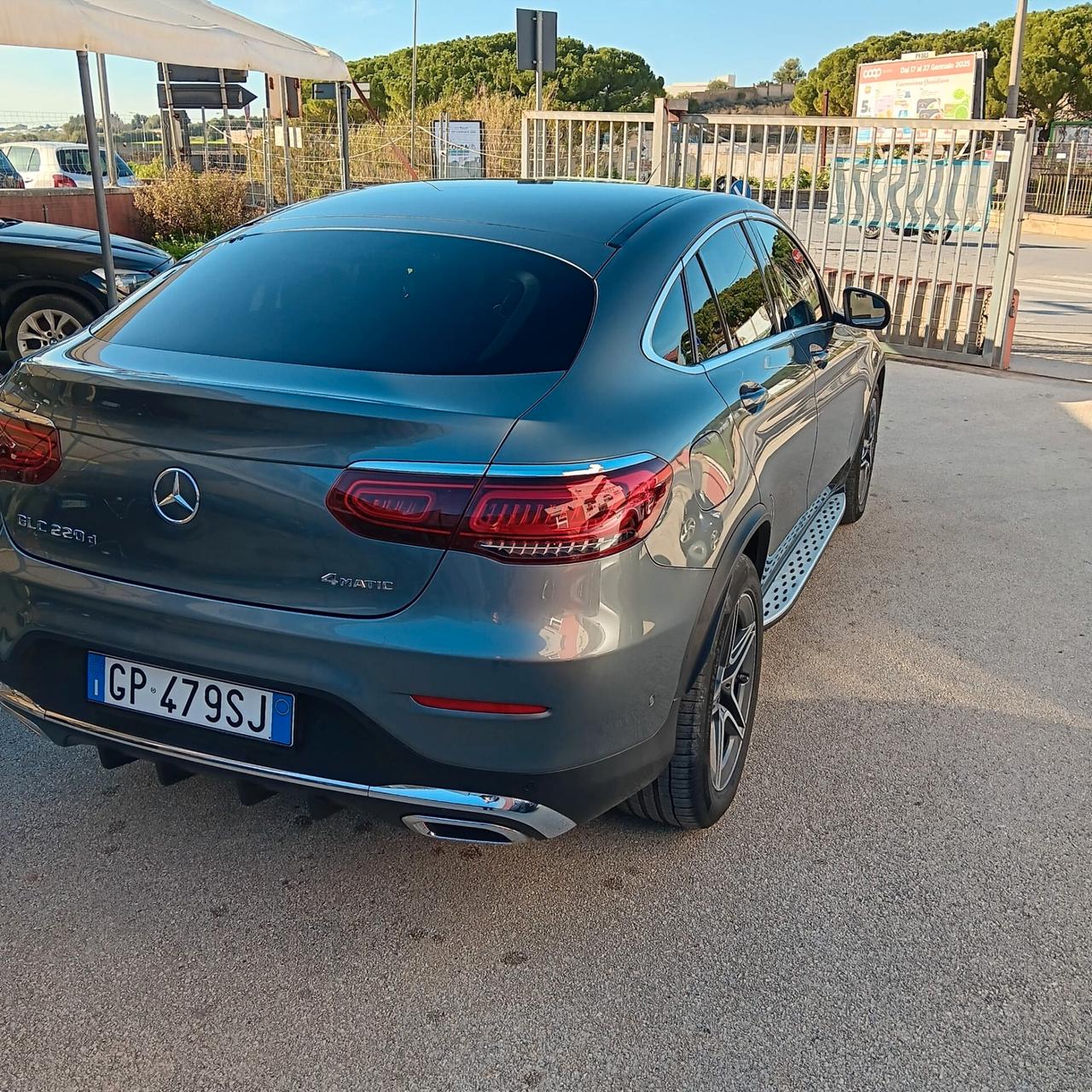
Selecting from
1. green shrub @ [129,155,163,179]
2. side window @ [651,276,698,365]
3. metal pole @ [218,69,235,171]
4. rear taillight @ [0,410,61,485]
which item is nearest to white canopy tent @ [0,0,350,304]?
rear taillight @ [0,410,61,485]

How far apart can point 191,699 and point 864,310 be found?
371cm

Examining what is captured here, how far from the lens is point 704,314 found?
10.3 ft

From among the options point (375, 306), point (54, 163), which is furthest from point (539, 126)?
point (54, 163)

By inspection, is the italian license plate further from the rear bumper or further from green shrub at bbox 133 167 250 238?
green shrub at bbox 133 167 250 238

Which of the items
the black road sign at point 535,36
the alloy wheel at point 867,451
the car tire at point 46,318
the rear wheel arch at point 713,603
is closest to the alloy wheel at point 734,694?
the rear wheel arch at point 713,603

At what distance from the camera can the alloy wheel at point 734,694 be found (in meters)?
2.95

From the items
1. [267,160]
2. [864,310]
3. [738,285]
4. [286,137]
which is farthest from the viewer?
[267,160]

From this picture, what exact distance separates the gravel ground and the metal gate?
22.9 feet

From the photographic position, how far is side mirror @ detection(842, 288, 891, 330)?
15.8ft

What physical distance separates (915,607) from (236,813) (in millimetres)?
2971

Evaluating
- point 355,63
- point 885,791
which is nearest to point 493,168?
point 885,791

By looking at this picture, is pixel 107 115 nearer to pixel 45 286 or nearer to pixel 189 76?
pixel 189 76

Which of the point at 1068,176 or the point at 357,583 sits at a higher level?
the point at 1068,176

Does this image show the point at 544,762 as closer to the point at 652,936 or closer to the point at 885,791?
the point at 652,936
